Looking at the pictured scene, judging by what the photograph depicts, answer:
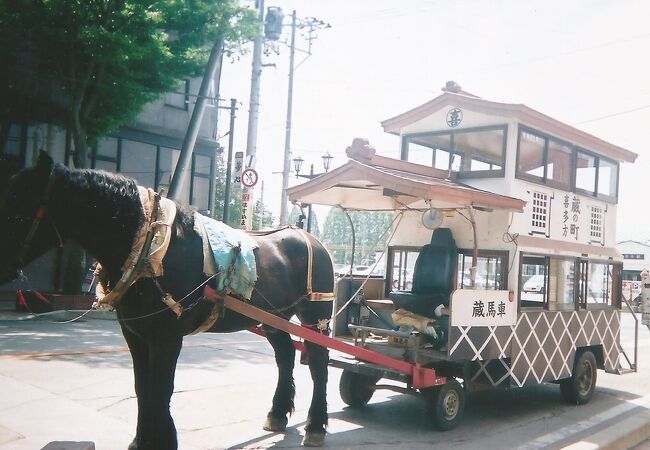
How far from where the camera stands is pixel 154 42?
568 inches

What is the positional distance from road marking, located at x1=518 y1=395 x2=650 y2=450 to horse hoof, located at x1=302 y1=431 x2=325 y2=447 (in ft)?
6.53

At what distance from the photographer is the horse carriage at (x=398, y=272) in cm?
412

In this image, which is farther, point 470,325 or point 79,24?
point 79,24

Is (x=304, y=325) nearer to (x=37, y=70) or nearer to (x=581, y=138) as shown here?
(x=581, y=138)

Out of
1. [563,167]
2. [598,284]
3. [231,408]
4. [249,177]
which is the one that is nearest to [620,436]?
[598,284]

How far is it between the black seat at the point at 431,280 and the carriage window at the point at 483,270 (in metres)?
0.19

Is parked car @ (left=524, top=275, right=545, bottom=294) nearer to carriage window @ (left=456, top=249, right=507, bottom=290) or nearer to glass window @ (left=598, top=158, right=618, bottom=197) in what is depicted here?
carriage window @ (left=456, top=249, right=507, bottom=290)

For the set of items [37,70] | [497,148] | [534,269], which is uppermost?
[37,70]

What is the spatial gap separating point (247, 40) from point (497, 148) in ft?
36.1

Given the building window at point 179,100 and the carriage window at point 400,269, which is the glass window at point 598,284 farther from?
the building window at point 179,100

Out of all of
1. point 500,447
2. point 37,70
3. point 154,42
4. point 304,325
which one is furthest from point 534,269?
point 37,70

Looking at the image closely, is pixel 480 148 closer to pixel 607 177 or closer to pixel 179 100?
pixel 607 177

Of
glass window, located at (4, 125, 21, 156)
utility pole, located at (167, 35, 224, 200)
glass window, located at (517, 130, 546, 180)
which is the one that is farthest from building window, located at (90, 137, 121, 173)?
glass window, located at (517, 130, 546, 180)

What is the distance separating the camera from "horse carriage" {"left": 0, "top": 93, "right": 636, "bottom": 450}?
412cm
